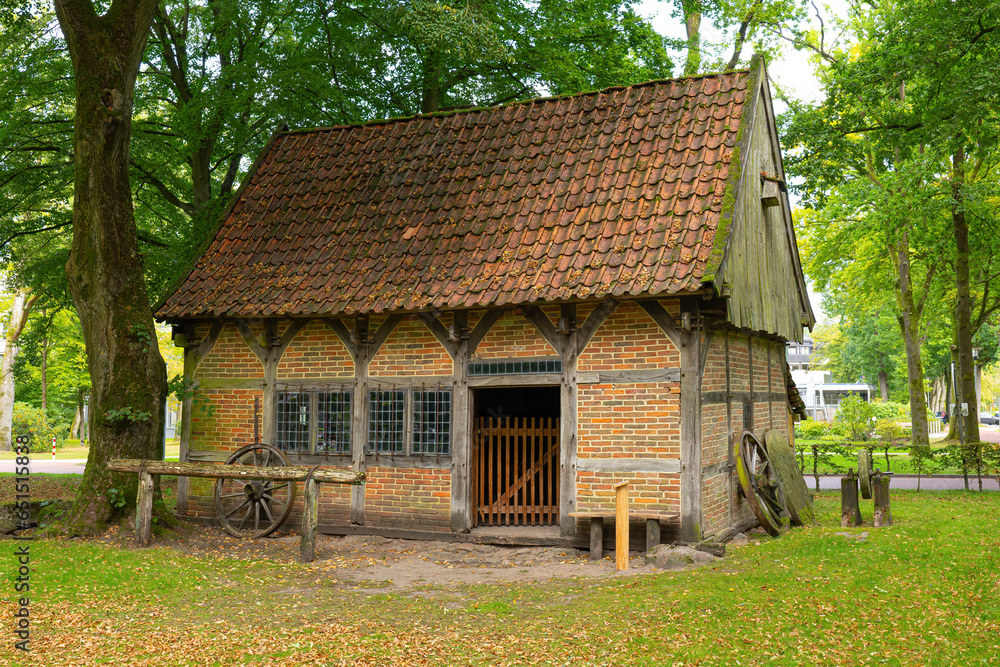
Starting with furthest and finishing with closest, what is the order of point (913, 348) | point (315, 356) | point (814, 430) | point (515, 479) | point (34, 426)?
1. point (814, 430)
2. point (34, 426)
3. point (913, 348)
4. point (315, 356)
5. point (515, 479)

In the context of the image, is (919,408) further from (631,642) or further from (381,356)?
(631,642)

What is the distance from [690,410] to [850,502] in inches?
157

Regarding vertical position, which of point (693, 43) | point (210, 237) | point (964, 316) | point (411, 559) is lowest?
point (411, 559)

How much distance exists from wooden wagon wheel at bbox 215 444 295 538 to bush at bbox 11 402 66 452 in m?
26.4

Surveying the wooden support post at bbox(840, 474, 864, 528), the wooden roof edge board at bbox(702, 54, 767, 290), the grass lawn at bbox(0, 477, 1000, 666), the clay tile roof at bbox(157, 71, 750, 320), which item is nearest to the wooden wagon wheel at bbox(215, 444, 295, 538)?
the grass lawn at bbox(0, 477, 1000, 666)

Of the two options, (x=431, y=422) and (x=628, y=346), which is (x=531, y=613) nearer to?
(x=628, y=346)

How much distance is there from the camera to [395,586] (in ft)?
29.8

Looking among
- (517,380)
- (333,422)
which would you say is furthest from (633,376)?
(333,422)

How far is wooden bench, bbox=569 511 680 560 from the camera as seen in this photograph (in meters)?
10.1

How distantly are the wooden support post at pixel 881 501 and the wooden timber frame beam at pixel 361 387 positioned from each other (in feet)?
25.1

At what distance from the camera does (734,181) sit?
1062cm

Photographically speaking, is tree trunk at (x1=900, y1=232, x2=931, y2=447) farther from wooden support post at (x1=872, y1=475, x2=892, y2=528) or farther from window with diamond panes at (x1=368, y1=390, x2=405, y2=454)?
window with diamond panes at (x1=368, y1=390, x2=405, y2=454)

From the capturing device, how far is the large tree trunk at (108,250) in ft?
36.9

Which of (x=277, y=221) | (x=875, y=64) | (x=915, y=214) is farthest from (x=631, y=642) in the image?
(x=915, y=214)
